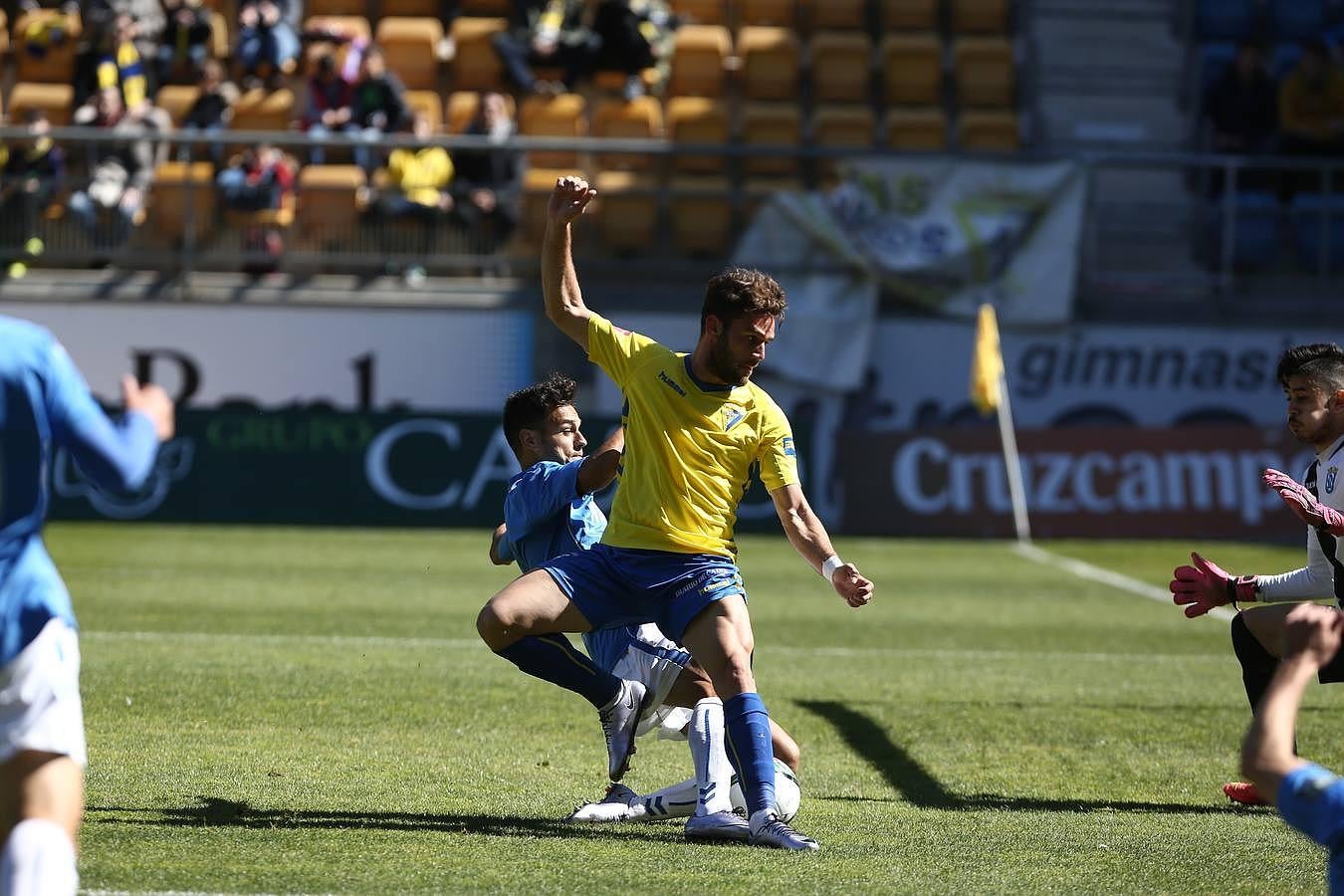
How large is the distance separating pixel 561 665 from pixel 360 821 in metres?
0.86

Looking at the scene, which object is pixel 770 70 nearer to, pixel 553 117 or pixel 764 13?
pixel 764 13

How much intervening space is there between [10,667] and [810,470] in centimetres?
1732

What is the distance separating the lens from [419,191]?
2162 cm

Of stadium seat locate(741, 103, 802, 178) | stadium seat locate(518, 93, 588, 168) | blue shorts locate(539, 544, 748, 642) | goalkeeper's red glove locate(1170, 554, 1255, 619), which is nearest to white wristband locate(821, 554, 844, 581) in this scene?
blue shorts locate(539, 544, 748, 642)

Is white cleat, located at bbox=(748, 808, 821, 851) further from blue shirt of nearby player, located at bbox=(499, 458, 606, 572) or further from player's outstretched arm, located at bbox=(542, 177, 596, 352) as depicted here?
player's outstretched arm, located at bbox=(542, 177, 596, 352)

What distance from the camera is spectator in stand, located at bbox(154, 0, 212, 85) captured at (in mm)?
24062

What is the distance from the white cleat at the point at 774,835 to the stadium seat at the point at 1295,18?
23325 millimetres

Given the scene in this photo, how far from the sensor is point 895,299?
885 inches

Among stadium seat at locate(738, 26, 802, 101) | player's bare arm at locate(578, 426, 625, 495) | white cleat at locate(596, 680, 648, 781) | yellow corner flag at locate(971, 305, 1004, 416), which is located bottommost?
yellow corner flag at locate(971, 305, 1004, 416)

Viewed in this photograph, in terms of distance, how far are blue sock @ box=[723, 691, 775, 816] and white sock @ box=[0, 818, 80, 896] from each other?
2.63 m

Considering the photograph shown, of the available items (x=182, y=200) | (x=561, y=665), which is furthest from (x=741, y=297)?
(x=182, y=200)

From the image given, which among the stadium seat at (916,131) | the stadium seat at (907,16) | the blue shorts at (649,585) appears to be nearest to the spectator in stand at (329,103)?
the stadium seat at (916,131)

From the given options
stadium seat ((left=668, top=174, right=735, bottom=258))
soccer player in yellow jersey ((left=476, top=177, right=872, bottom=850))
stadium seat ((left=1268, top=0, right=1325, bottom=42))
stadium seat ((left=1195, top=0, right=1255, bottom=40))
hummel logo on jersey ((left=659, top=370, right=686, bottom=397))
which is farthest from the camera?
stadium seat ((left=1268, top=0, right=1325, bottom=42))

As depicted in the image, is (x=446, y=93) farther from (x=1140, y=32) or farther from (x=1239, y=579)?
(x=1239, y=579)
